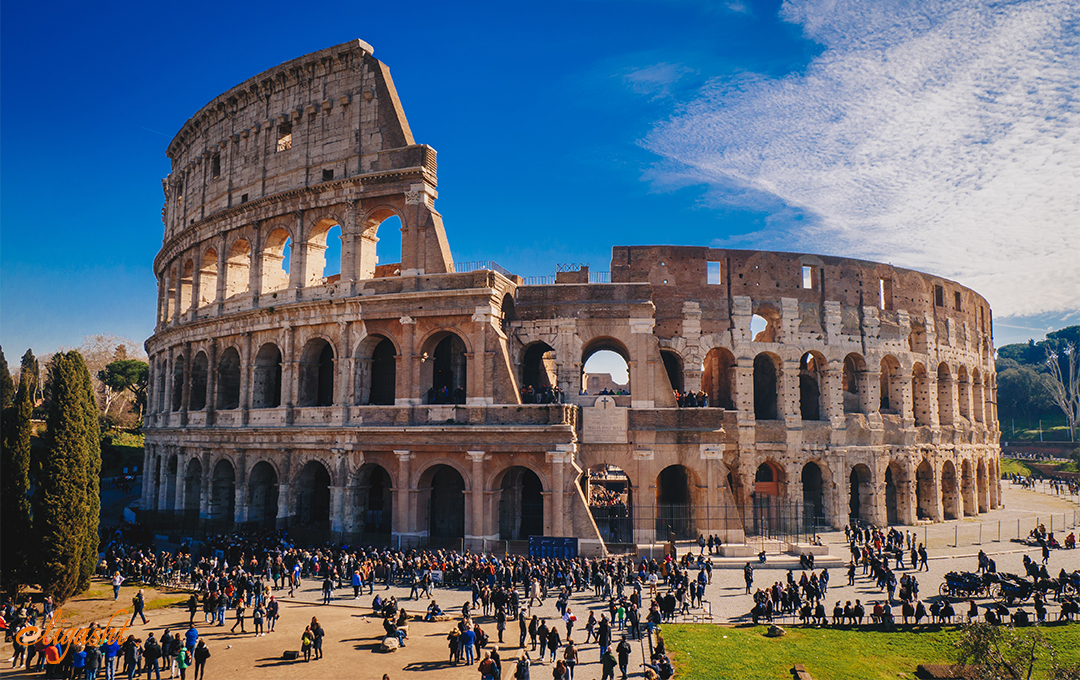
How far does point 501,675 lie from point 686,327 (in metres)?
19.5

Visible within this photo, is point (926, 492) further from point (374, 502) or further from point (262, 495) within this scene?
point (262, 495)

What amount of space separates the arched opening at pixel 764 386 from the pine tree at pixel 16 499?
29911 millimetres

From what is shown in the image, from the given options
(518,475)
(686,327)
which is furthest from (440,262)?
(686,327)

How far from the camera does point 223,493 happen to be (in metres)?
30.5

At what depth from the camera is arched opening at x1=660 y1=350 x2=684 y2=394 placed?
30516mm

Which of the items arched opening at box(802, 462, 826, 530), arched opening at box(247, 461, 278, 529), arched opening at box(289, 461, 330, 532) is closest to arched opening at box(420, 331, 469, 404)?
arched opening at box(289, 461, 330, 532)

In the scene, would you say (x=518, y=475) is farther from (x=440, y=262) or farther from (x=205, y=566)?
(x=205, y=566)

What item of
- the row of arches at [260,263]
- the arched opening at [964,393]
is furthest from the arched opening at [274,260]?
the arched opening at [964,393]

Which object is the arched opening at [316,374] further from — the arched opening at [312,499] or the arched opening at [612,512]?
the arched opening at [612,512]

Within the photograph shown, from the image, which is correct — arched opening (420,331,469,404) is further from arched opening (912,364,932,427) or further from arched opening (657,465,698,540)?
arched opening (912,364,932,427)

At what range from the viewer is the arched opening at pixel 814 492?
3165cm

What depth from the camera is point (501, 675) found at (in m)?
14.5

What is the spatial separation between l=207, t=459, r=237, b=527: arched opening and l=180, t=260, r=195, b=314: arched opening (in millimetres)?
9563

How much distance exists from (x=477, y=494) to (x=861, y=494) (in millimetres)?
20486
